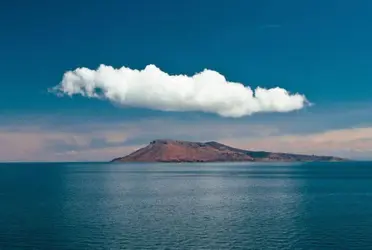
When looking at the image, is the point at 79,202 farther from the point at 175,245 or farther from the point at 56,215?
the point at 175,245

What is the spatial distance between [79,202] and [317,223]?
71362 millimetres

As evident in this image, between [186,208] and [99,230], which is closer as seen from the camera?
[99,230]

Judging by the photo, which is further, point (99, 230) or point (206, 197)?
point (206, 197)

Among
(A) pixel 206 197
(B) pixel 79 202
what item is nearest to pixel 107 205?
(B) pixel 79 202

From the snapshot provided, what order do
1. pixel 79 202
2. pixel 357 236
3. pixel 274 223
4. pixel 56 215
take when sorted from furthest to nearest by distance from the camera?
pixel 79 202 → pixel 56 215 → pixel 274 223 → pixel 357 236

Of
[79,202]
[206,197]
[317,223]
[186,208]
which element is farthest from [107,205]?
[317,223]

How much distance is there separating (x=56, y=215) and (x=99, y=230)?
78.7 feet

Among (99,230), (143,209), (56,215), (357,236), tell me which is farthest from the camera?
(143,209)

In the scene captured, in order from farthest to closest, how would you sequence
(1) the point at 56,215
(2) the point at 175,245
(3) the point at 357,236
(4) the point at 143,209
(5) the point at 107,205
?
(5) the point at 107,205 < (4) the point at 143,209 < (1) the point at 56,215 < (3) the point at 357,236 < (2) the point at 175,245

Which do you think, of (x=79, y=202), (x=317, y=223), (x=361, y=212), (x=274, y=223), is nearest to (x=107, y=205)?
(x=79, y=202)

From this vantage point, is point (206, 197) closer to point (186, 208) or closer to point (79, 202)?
point (186, 208)

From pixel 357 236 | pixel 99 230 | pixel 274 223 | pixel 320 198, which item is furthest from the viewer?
pixel 320 198

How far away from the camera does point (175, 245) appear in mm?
68438

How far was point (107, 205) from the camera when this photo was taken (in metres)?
119
